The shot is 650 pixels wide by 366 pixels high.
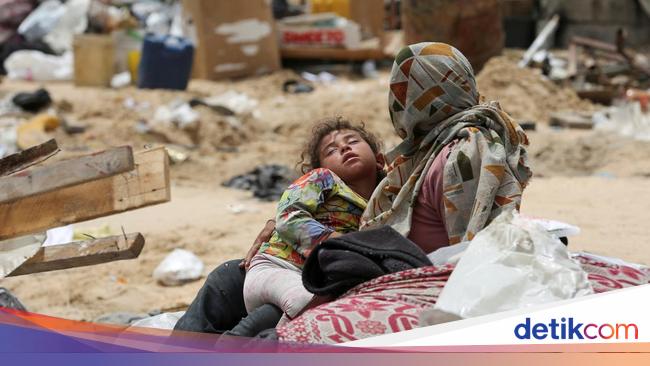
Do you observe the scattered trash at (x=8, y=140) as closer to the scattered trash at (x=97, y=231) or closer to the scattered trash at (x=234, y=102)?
the scattered trash at (x=234, y=102)

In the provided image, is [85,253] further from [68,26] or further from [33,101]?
[68,26]

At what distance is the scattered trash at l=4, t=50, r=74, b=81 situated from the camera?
14047 millimetres

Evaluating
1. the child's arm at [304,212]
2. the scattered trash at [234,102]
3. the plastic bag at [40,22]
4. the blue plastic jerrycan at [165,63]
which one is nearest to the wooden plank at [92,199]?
the child's arm at [304,212]

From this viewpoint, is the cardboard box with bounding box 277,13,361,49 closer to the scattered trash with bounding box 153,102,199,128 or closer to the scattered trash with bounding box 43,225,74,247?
the scattered trash with bounding box 153,102,199,128

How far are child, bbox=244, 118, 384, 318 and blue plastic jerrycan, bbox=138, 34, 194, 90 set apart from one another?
894cm

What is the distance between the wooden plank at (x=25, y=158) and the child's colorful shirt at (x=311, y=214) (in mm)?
701

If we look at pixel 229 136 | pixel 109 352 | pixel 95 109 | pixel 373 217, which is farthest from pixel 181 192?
pixel 109 352

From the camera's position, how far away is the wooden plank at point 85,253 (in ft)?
10.2

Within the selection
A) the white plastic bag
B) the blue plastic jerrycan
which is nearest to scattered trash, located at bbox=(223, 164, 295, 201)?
the blue plastic jerrycan

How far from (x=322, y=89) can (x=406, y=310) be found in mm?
10551

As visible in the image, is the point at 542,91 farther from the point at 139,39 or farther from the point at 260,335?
the point at 260,335

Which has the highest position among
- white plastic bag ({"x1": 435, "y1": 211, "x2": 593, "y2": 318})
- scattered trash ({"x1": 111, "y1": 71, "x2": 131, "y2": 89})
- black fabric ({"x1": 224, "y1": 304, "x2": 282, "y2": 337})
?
white plastic bag ({"x1": 435, "y1": 211, "x2": 593, "y2": 318})

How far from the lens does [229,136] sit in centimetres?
1026

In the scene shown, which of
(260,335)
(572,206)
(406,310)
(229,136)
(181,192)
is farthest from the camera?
(229,136)
